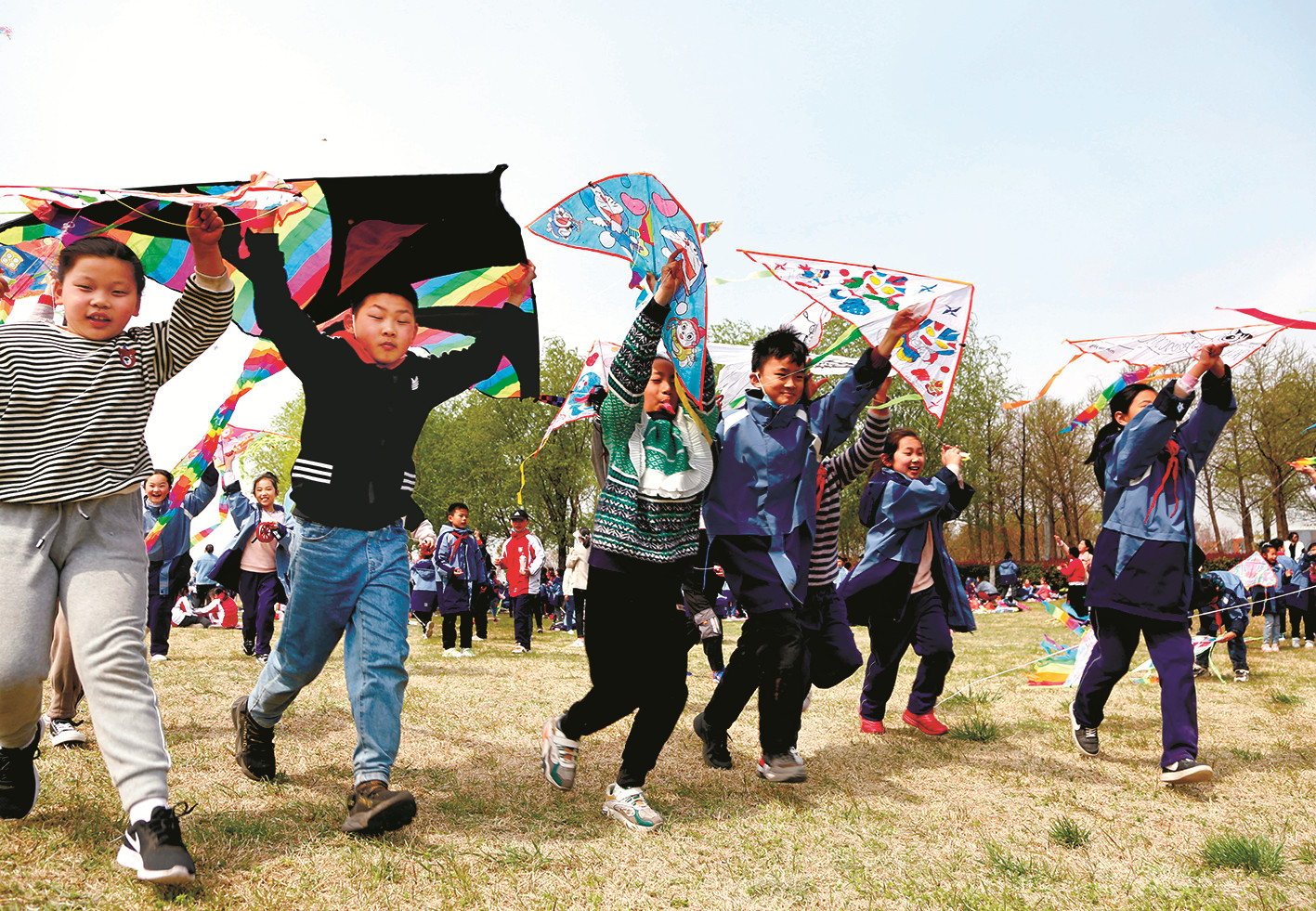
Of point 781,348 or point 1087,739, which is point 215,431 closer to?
point 781,348

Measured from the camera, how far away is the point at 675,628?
3764mm

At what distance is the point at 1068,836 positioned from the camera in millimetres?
3510

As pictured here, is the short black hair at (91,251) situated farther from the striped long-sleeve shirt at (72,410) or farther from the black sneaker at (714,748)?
the black sneaker at (714,748)

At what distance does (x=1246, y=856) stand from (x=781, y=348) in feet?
8.93

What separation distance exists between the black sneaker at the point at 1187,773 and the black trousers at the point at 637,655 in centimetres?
247

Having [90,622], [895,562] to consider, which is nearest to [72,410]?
[90,622]

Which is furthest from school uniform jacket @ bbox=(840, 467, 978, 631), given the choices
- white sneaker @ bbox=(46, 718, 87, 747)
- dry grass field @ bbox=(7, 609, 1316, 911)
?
white sneaker @ bbox=(46, 718, 87, 747)

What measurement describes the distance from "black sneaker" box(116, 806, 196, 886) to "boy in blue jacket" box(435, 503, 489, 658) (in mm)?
8625

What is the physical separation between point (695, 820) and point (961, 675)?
20.3ft

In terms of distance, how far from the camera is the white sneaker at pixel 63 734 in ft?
14.1

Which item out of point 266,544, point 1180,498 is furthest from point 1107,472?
point 266,544

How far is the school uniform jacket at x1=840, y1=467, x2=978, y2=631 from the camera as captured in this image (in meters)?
5.75

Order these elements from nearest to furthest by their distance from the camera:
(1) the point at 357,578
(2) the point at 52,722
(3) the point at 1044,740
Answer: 1. (1) the point at 357,578
2. (2) the point at 52,722
3. (3) the point at 1044,740

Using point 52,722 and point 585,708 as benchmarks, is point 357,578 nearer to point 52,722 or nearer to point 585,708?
point 585,708
